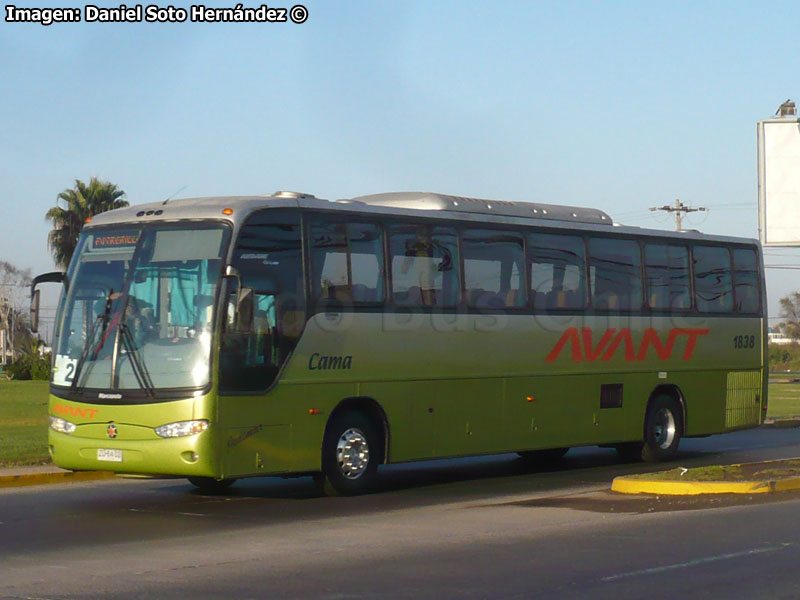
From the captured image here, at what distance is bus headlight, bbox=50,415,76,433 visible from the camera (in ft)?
49.6

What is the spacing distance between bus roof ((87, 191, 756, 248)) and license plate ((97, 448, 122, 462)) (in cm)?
265

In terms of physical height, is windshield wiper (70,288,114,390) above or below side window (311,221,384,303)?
below

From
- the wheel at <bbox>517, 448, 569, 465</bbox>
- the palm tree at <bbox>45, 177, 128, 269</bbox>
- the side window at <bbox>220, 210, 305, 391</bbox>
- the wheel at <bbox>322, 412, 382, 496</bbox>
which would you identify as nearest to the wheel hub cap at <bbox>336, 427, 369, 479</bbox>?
the wheel at <bbox>322, 412, 382, 496</bbox>

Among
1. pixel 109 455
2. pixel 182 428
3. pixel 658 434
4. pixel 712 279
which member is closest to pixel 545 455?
pixel 658 434

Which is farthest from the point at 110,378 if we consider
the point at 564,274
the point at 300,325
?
the point at 564,274

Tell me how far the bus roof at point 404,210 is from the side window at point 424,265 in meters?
0.26

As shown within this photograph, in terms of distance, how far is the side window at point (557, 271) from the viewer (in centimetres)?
1888

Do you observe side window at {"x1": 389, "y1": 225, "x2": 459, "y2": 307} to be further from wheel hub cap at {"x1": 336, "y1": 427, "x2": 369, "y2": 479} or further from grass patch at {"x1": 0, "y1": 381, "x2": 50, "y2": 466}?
grass patch at {"x1": 0, "y1": 381, "x2": 50, "y2": 466}

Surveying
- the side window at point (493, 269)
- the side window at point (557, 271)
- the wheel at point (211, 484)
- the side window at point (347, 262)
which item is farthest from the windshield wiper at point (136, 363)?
the side window at point (557, 271)

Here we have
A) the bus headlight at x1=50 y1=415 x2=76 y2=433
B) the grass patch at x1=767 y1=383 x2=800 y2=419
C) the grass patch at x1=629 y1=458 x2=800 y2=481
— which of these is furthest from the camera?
the grass patch at x1=767 y1=383 x2=800 y2=419

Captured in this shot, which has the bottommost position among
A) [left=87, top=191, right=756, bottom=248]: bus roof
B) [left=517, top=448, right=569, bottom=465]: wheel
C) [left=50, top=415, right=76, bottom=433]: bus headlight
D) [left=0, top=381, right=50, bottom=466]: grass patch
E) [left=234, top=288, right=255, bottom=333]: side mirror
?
[left=517, top=448, right=569, bottom=465]: wheel

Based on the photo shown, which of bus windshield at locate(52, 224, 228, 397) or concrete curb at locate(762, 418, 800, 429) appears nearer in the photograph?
bus windshield at locate(52, 224, 228, 397)

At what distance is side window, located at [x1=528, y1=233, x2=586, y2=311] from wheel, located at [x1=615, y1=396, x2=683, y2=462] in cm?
267

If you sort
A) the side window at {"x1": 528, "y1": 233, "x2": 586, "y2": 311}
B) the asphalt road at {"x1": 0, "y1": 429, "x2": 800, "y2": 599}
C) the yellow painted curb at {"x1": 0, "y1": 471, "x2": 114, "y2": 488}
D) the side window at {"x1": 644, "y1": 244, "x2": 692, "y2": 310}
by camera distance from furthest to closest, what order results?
the side window at {"x1": 644, "y1": 244, "x2": 692, "y2": 310}, the side window at {"x1": 528, "y1": 233, "x2": 586, "y2": 311}, the yellow painted curb at {"x1": 0, "y1": 471, "x2": 114, "y2": 488}, the asphalt road at {"x1": 0, "y1": 429, "x2": 800, "y2": 599}
